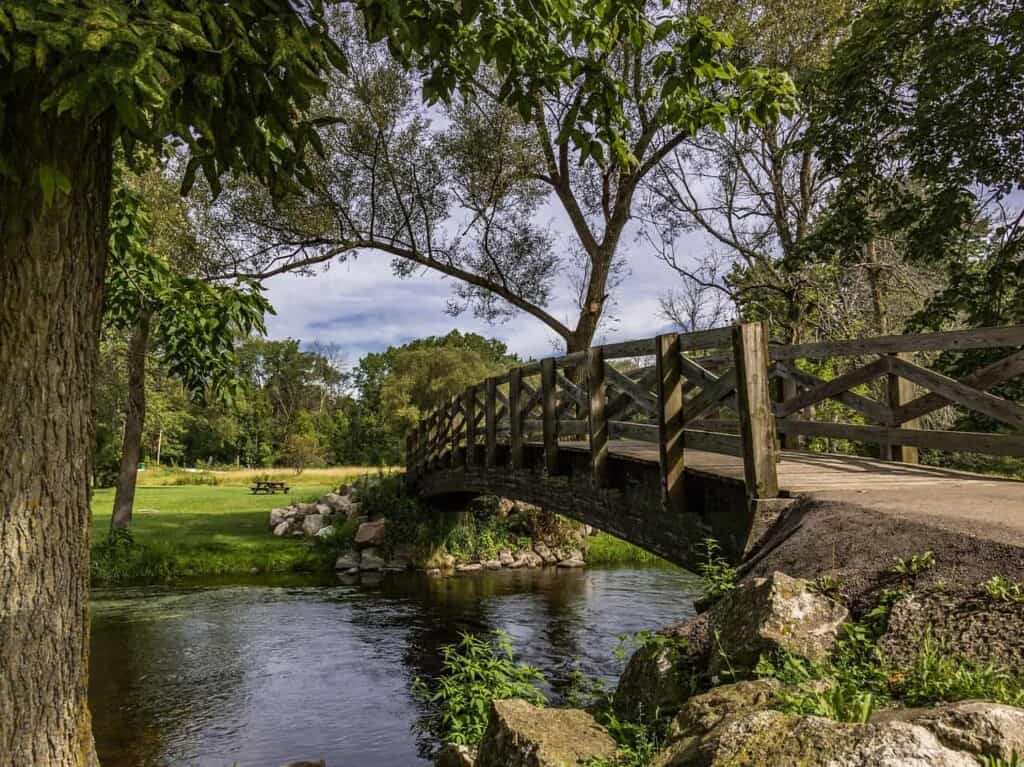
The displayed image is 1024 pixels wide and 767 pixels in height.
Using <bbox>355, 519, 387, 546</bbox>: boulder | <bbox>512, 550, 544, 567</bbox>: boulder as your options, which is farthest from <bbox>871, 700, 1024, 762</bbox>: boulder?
<bbox>355, 519, 387, 546</bbox>: boulder

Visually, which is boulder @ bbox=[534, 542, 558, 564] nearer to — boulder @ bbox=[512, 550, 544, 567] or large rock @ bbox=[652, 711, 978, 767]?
boulder @ bbox=[512, 550, 544, 567]

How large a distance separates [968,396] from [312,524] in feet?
63.1

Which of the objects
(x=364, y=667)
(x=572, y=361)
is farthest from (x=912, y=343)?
(x=364, y=667)

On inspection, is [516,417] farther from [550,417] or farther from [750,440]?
[750,440]

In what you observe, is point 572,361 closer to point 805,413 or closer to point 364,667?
point 364,667

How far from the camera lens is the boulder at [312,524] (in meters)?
22.5

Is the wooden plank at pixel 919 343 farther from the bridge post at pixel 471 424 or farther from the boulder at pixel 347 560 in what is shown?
the boulder at pixel 347 560

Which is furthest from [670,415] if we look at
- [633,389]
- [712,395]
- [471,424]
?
[471,424]

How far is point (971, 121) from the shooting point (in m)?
11.6

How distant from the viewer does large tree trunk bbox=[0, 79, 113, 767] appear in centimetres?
451

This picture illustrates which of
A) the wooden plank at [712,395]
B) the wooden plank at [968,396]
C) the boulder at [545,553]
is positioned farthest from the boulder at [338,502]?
the wooden plank at [968,396]

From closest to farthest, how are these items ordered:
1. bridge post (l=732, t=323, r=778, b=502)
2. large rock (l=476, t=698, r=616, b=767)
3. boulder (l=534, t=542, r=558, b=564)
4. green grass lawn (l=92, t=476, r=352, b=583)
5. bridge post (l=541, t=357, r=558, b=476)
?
large rock (l=476, t=698, r=616, b=767) → bridge post (l=732, t=323, r=778, b=502) → bridge post (l=541, t=357, r=558, b=476) → green grass lawn (l=92, t=476, r=352, b=583) → boulder (l=534, t=542, r=558, b=564)

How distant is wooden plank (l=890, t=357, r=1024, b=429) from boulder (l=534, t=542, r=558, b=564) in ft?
49.5

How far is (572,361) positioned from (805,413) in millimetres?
9338
